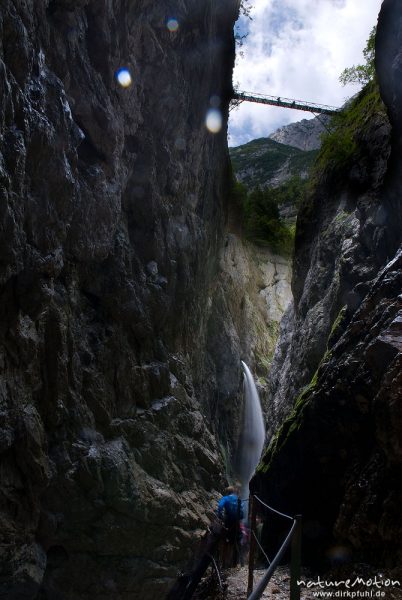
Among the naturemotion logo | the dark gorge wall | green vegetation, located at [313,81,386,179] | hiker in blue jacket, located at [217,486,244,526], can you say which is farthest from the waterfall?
the naturemotion logo

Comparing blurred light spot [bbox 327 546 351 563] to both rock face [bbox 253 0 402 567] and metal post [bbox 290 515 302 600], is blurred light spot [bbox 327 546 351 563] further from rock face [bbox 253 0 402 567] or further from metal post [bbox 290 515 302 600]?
metal post [bbox 290 515 302 600]

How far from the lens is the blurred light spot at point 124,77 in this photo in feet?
37.8

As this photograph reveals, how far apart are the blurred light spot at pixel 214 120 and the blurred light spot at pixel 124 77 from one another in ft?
22.5

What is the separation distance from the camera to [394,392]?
6379 mm

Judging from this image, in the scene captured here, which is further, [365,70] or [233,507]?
[365,70]

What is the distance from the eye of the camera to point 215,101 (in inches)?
761

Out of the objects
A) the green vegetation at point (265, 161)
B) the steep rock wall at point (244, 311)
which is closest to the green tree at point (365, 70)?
the steep rock wall at point (244, 311)

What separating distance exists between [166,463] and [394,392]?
718 cm

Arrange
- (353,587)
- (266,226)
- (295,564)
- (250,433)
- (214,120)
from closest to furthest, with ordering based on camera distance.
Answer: (295,564), (353,587), (214,120), (250,433), (266,226)

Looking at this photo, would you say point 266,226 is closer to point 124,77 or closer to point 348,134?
point 348,134

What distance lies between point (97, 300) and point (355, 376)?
6.13m

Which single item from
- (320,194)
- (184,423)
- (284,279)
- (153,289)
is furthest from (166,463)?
(284,279)

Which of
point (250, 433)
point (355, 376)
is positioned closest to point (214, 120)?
point (355, 376)

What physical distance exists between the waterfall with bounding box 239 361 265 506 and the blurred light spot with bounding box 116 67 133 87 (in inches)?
667
